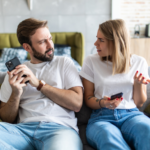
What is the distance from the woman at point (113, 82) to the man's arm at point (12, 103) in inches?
18.0

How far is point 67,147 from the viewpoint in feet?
2.97

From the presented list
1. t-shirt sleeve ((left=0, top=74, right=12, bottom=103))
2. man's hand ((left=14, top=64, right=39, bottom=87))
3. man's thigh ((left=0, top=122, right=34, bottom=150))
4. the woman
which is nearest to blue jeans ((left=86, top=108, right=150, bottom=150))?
the woman

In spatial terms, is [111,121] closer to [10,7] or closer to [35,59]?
[35,59]

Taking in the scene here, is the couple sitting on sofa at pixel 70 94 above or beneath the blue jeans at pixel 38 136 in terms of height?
above

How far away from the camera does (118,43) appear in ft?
4.03

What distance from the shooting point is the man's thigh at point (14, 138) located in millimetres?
990

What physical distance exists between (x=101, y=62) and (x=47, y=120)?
0.56 m

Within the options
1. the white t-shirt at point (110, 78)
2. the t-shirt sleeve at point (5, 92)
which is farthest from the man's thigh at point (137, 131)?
the t-shirt sleeve at point (5, 92)

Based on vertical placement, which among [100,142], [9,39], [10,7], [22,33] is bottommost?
[100,142]

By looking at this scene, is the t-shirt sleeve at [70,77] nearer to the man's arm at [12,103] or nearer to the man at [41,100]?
the man at [41,100]

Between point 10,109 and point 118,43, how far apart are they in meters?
0.85

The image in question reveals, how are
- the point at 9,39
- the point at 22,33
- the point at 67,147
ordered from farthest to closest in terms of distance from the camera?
the point at 9,39 < the point at 22,33 < the point at 67,147

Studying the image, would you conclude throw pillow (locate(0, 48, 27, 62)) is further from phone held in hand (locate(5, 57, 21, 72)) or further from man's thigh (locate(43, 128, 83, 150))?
man's thigh (locate(43, 128, 83, 150))

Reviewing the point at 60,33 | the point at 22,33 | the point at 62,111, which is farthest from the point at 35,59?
the point at 60,33
